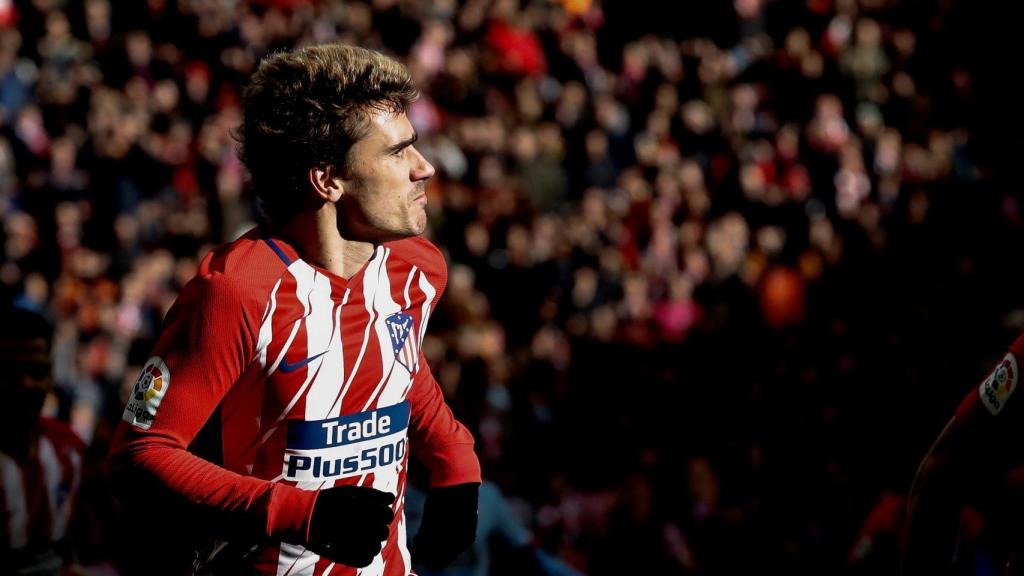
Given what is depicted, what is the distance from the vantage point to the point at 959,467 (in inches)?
97.0

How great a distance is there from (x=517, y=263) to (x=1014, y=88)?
5158 mm

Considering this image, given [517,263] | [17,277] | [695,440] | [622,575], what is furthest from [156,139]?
[622,575]

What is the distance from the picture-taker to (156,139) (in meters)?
12.2

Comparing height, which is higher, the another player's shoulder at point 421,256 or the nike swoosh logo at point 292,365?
the another player's shoulder at point 421,256

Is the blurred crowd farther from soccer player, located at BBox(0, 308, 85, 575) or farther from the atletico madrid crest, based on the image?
the atletico madrid crest

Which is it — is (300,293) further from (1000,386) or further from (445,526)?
(1000,386)

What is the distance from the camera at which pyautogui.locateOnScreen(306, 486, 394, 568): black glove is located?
2641 millimetres

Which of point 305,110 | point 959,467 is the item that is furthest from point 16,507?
point 959,467

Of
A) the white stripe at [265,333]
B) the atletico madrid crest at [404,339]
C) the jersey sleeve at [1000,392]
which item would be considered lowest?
the jersey sleeve at [1000,392]

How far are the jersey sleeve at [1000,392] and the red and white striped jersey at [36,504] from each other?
3.03 meters

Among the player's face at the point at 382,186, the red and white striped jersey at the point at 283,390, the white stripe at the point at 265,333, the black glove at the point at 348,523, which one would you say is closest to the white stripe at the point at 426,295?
the red and white striped jersey at the point at 283,390

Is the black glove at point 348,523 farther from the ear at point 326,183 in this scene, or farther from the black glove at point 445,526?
the ear at point 326,183

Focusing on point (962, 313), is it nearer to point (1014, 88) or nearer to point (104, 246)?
point (1014, 88)

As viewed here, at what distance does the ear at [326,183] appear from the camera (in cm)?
296
